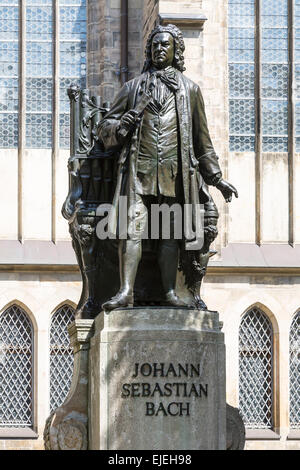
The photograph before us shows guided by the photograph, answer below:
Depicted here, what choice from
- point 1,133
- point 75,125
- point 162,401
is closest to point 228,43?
point 1,133

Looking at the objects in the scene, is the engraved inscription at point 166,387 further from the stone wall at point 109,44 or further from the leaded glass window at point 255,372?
the stone wall at point 109,44

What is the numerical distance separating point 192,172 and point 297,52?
41.0 ft

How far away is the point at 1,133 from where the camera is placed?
22.6 m

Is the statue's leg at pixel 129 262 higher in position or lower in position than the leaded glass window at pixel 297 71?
lower

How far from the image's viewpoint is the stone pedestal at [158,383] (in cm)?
1038

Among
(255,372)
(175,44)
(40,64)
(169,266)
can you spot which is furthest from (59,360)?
(175,44)

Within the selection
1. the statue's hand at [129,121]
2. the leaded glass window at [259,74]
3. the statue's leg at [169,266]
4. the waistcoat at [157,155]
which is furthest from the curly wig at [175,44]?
the leaded glass window at [259,74]

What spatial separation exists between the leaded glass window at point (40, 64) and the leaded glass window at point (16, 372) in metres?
2.90

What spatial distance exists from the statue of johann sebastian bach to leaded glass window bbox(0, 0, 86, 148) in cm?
1145

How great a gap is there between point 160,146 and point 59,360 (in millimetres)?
11174

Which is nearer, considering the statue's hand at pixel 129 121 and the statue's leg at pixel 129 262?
the statue's leg at pixel 129 262

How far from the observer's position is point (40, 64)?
2294 centimetres
